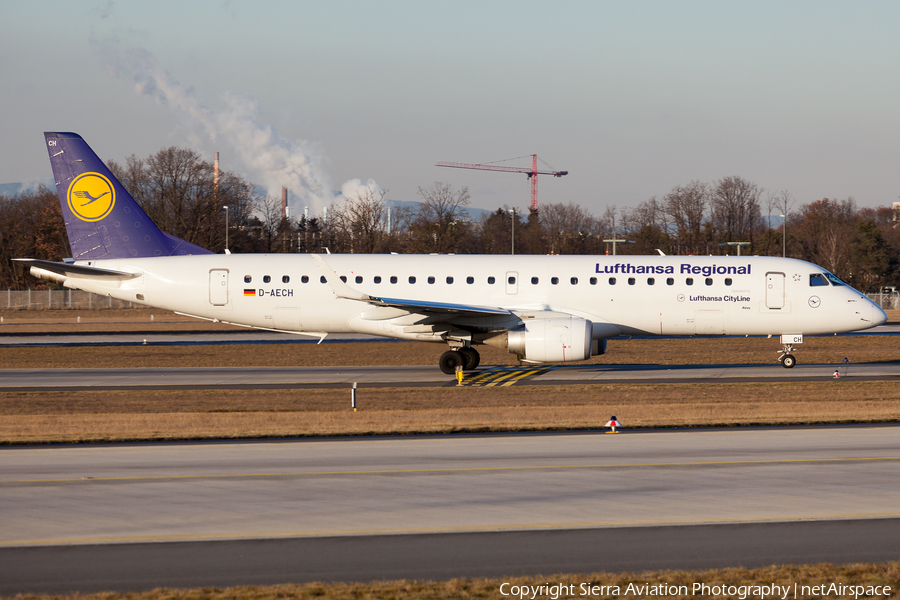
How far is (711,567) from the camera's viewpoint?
8.53 metres

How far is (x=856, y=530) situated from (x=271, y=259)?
22.9 m

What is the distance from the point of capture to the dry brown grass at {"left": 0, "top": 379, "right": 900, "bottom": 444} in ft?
58.7

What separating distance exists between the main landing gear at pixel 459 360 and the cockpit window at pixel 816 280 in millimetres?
11859

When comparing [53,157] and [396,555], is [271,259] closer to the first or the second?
[53,157]

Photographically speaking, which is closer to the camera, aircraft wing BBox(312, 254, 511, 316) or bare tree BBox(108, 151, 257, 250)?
aircraft wing BBox(312, 254, 511, 316)

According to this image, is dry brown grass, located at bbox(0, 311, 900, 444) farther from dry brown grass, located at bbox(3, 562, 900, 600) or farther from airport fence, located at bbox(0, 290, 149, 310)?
airport fence, located at bbox(0, 290, 149, 310)

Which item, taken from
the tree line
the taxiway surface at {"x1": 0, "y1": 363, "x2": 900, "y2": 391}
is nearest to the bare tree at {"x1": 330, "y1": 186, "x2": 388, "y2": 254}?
the tree line

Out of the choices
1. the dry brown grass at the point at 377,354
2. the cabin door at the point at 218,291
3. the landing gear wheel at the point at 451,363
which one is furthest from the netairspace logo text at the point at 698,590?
the dry brown grass at the point at 377,354

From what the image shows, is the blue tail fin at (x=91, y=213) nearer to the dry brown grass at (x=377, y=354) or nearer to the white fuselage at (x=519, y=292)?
the white fuselage at (x=519, y=292)

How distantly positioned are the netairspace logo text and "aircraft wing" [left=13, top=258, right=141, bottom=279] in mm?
24503

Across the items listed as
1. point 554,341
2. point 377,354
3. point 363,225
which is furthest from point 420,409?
point 363,225

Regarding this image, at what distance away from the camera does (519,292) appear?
94.5ft

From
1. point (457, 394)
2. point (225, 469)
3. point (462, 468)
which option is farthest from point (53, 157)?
point (462, 468)

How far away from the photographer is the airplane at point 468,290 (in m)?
28.7
